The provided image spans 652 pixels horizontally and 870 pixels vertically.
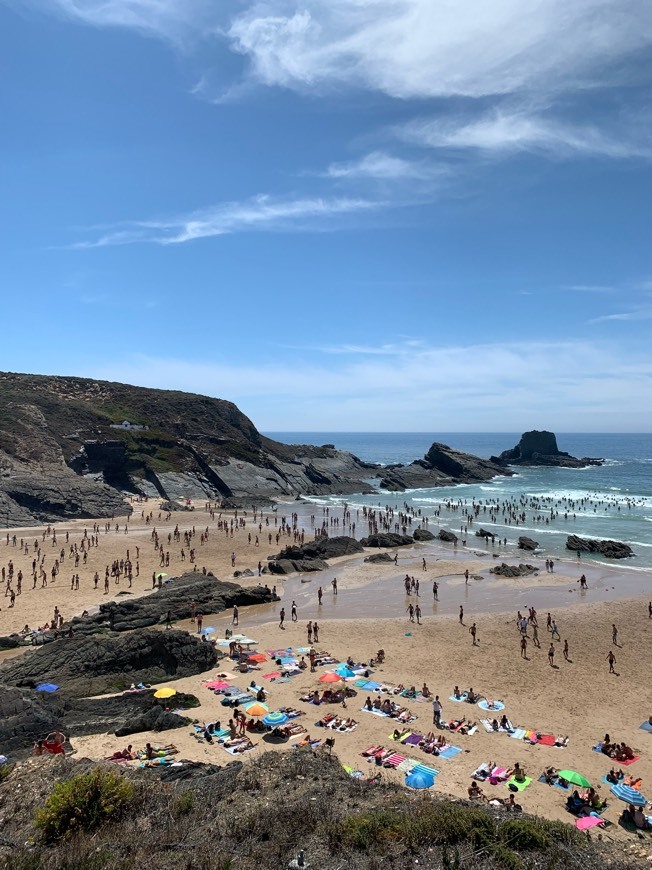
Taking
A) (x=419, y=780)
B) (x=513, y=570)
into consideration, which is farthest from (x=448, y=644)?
(x=513, y=570)

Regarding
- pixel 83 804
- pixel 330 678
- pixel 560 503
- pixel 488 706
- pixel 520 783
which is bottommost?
pixel 488 706

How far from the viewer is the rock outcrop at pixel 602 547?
153 feet

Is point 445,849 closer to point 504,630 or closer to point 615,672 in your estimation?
point 615,672

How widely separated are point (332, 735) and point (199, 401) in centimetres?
10325

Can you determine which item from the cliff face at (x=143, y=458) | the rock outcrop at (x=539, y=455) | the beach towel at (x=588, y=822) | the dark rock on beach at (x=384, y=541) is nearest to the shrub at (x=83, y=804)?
the beach towel at (x=588, y=822)

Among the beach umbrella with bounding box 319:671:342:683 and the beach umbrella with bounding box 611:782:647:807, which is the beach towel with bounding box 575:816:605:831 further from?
the beach umbrella with bounding box 319:671:342:683

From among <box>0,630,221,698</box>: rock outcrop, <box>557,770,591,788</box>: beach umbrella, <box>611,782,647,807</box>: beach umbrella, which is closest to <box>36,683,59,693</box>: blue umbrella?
<box>0,630,221,698</box>: rock outcrop

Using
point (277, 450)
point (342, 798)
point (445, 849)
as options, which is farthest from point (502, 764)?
point (277, 450)

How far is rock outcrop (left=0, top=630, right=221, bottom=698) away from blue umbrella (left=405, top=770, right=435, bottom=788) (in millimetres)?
10324

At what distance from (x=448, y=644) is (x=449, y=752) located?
10228 millimetres

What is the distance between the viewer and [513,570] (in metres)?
40.5

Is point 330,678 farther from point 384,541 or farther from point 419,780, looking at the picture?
point 384,541

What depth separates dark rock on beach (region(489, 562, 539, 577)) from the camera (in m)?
40.1

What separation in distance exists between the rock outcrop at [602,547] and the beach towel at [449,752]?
1423 inches
